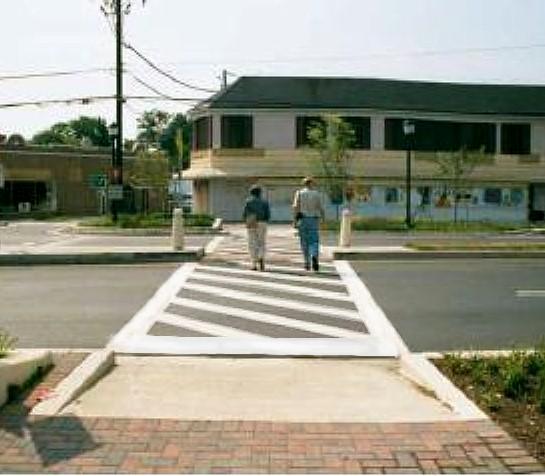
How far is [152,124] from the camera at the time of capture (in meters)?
110

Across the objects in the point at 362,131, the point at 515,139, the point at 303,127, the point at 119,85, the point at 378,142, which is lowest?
the point at 378,142

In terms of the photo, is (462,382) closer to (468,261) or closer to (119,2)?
(468,261)

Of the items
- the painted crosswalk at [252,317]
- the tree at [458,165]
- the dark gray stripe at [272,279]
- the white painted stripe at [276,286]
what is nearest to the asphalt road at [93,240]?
the dark gray stripe at [272,279]

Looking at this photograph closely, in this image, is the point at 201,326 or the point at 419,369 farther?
the point at 201,326

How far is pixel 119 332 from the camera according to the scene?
34.7 ft

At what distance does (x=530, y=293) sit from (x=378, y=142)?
33396 millimetres

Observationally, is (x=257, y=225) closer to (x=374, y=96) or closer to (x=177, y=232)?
(x=177, y=232)

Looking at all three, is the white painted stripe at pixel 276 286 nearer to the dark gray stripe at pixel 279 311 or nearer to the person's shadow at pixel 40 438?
the dark gray stripe at pixel 279 311

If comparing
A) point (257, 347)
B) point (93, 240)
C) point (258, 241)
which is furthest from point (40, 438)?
point (93, 240)

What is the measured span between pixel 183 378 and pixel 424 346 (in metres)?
2.97

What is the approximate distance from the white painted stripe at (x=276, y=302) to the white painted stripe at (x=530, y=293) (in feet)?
10.4

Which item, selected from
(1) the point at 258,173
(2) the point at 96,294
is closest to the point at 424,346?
(2) the point at 96,294

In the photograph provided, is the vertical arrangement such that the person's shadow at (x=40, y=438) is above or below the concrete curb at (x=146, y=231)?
above

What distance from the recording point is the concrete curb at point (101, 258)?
60.1 feet
